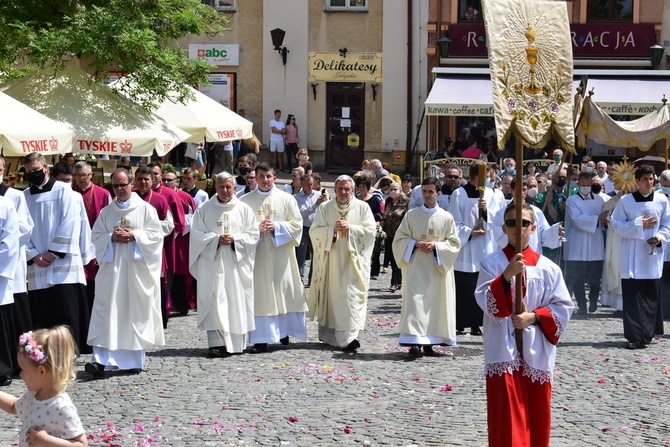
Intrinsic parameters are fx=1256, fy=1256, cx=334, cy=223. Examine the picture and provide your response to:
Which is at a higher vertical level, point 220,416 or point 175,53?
point 175,53

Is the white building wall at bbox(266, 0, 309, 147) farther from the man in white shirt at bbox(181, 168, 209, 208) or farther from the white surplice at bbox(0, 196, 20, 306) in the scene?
the white surplice at bbox(0, 196, 20, 306)

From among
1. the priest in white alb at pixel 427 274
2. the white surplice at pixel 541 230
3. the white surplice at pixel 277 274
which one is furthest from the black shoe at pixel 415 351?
the white surplice at pixel 541 230

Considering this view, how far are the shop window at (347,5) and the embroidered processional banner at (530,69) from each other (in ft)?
87.8

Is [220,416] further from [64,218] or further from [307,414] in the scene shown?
[64,218]

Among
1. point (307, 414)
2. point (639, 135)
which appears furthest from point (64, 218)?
point (639, 135)

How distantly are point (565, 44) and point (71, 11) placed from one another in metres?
11.9

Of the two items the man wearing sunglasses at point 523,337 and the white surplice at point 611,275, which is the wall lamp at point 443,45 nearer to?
the white surplice at point 611,275

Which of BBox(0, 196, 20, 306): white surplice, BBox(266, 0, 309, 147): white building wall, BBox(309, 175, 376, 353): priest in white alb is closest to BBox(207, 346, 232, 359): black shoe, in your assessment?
BBox(309, 175, 376, 353): priest in white alb

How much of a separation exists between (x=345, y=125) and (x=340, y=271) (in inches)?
861

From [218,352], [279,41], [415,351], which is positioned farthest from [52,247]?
[279,41]

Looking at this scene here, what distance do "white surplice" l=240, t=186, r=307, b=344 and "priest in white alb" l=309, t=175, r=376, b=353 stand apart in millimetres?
200

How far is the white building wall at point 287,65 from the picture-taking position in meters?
34.4

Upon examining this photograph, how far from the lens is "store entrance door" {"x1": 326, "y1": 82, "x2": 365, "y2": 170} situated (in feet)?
114

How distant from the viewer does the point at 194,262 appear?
12.7 metres
